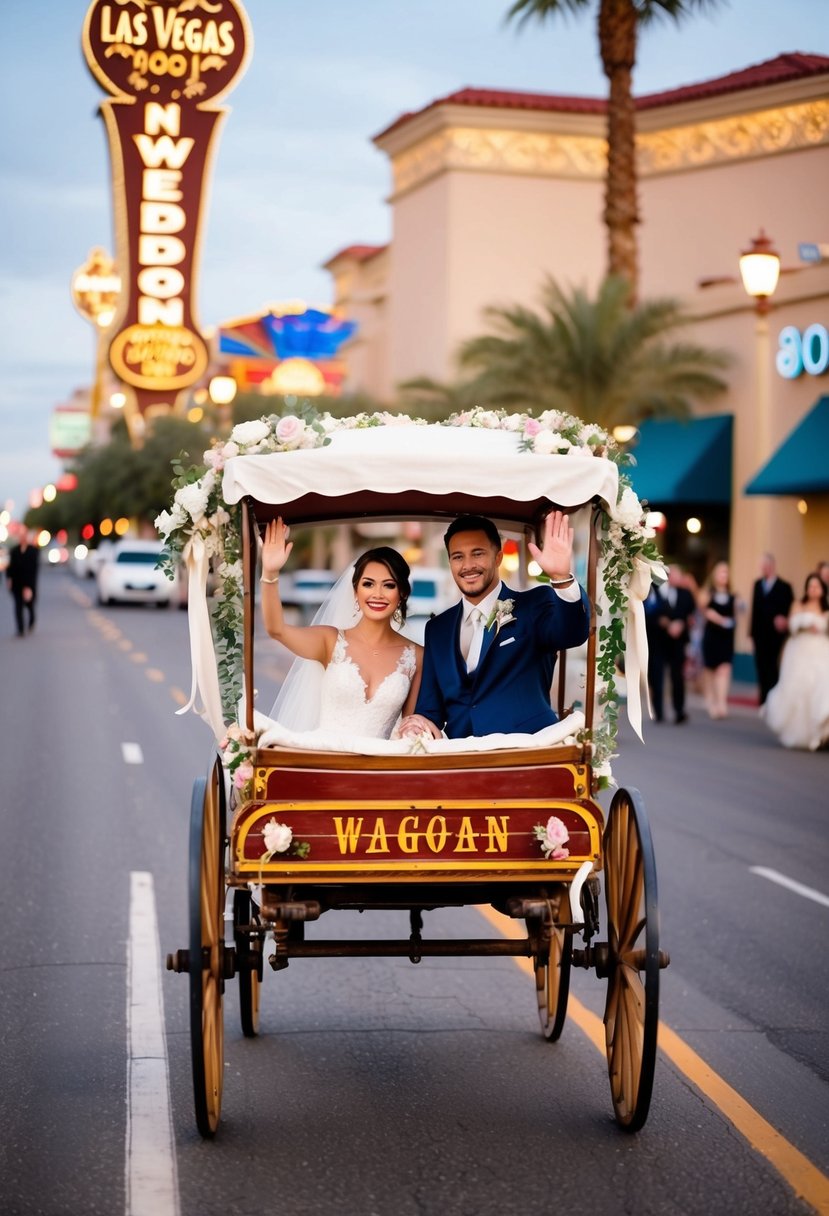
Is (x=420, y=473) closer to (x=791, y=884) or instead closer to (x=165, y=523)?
(x=165, y=523)

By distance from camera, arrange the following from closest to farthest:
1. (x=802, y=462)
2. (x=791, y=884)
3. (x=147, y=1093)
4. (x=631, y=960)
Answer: (x=631, y=960) → (x=147, y=1093) → (x=791, y=884) → (x=802, y=462)

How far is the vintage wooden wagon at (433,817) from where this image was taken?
5688mm

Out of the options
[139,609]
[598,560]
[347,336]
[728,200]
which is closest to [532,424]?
[598,560]

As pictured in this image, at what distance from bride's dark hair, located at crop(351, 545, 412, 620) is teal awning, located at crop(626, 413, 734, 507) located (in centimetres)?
2414

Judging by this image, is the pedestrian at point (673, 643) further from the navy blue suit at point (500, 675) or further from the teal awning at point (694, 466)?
the navy blue suit at point (500, 675)

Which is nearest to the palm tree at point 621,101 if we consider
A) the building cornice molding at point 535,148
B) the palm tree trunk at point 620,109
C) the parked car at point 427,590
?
the palm tree trunk at point 620,109

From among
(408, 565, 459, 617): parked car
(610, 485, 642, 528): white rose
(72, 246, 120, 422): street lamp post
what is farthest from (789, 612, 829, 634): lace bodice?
(72, 246, 120, 422): street lamp post

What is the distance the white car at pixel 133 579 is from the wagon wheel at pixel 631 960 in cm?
4670

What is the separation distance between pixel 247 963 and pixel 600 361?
84.4 ft

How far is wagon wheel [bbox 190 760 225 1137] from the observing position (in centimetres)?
518

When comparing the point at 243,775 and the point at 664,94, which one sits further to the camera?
the point at 664,94

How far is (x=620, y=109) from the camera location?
30.4 meters

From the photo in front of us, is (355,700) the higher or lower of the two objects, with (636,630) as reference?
lower

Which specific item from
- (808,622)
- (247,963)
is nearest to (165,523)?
(247,963)
